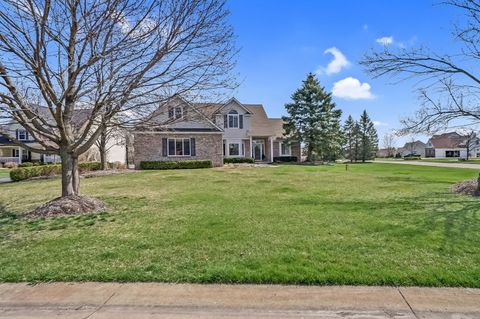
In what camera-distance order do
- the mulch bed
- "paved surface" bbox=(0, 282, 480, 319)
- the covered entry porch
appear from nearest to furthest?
"paved surface" bbox=(0, 282, 480, 319) < the mulch bed < the covered entry porch

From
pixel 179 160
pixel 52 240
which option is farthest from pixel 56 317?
pixel 179 160

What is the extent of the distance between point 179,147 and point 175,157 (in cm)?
95

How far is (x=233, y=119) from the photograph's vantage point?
32.2m

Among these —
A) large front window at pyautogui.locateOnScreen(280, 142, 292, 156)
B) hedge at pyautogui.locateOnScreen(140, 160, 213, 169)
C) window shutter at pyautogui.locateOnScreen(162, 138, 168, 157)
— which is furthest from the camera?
large front window at pyautogui.locateOnScreen(280, 142, 292, 156)

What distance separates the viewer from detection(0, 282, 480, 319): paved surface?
332cm

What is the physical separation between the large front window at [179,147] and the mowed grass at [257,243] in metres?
18.0

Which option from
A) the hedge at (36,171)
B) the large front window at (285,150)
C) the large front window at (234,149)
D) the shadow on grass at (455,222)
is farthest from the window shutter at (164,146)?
the shadow on grass at (455,222)

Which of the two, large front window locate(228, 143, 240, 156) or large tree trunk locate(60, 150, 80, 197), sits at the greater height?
large front window locate(228, 143, 240, 156)

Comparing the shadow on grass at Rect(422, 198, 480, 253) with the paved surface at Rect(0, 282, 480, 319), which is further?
the shadow on grass at Rect(422, 198, 480, 253)

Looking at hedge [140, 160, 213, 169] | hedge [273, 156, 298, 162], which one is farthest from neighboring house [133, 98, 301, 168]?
hedge [140, 160, 213, 169]

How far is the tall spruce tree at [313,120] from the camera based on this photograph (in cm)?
3603

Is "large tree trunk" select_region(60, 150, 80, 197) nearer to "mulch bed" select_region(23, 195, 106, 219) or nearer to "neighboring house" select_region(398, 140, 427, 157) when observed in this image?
"mulch bed" select_region(23, 195, 106, 219)

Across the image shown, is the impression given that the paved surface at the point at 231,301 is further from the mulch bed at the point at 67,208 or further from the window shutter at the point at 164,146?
the window shutter at the point at 164,146

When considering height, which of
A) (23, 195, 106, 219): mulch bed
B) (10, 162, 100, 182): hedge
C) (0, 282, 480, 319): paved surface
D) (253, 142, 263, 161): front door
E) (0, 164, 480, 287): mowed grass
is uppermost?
(253, 142, 263, 161): front door
